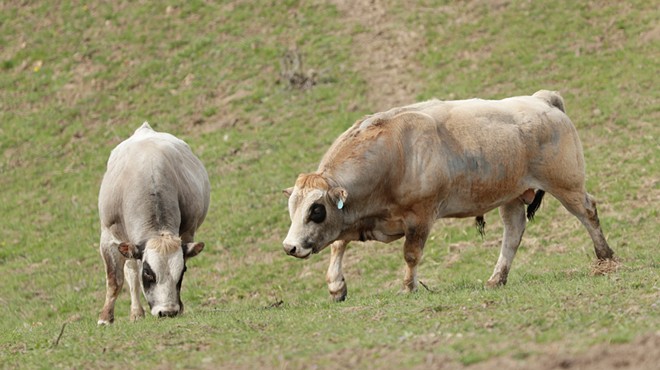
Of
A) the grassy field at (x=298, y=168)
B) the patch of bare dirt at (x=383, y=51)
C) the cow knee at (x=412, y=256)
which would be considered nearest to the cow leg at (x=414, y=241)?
the cow knee at (x=412, y=256)

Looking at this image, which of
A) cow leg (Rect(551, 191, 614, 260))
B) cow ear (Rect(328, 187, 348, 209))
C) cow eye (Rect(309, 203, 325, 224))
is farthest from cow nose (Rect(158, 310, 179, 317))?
cow leg (Rect(551, 191, 614, 260))

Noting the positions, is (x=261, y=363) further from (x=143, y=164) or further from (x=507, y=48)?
(x=507, y=48)

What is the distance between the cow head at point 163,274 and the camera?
13.5 m

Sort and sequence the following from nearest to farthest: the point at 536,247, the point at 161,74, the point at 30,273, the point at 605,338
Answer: the point at 605,338, the point at 536,247, the point at 30,273, the point at 161,74

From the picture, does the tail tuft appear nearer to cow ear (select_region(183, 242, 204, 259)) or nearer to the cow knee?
the cow knee

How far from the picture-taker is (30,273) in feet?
71.3

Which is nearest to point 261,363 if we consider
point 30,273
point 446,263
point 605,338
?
point 605,338

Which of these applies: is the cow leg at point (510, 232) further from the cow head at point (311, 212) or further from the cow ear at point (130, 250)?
the cow ear at point (130, 250)

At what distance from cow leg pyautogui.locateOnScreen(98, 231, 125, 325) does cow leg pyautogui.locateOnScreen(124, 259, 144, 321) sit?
0.57 meters

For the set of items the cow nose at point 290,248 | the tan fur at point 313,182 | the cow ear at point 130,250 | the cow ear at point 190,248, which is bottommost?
the cow ear at point 190,248

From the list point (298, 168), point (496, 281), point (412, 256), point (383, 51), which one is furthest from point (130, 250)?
point (383, 51)

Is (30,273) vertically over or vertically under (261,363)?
under

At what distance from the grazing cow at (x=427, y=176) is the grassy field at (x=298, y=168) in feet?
3.05

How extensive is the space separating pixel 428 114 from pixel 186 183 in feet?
12.1
